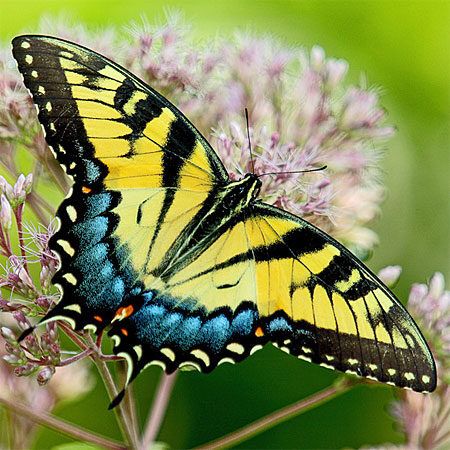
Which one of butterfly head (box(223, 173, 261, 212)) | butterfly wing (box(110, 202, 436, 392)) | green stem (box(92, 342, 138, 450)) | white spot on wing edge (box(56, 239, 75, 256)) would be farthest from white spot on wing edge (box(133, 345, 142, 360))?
butterfly head (box(223, 173, 261, 212))

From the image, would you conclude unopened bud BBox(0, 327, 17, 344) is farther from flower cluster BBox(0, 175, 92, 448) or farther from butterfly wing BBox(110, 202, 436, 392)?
butterfly wing BBox(110, 202, 436, 392)

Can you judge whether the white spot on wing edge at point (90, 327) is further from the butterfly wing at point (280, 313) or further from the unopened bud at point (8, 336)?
the unopened bud at point (8, 336)

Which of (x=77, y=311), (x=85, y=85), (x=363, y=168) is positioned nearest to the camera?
(x=77, y=311)

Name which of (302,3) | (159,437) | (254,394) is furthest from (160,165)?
(302,3)

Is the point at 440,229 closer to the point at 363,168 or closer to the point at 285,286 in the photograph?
the point at 363,168

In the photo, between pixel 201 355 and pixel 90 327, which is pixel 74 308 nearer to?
pixel 90 327

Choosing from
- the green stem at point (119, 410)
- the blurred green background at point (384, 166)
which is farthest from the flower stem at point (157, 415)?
the blurred green background at point (384, 166)

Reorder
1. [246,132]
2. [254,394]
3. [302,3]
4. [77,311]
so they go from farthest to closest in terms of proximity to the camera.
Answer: [302,3] → [254,394] → [246,132] → [77,311]

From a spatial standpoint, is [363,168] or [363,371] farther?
[363,168]
